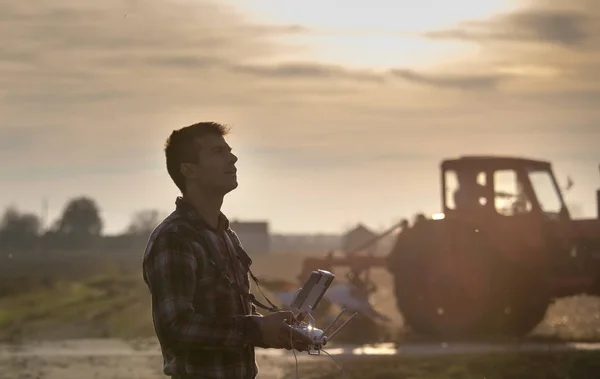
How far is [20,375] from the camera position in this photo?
46.6 ft

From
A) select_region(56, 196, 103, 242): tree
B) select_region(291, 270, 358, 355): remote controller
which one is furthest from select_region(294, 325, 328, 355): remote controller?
select_region(56, 196, 103, 242): tree

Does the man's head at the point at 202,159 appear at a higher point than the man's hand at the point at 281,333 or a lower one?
higher

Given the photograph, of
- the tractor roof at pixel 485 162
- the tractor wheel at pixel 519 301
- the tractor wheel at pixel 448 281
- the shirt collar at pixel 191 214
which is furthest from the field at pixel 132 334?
the shirt collar at pixel 191 214

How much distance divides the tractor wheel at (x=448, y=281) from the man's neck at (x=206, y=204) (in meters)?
13.3

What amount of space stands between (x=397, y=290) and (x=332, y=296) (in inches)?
96.6

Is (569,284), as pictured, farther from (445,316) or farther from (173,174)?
(173,174)

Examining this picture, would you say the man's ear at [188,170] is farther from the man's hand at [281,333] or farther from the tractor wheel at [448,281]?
the tractor wheel at [448,281]

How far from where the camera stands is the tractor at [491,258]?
61.1 feet

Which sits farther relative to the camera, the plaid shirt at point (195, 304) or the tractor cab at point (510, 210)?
the tractor cab at point (510, 210)

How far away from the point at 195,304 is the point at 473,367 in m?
9.01

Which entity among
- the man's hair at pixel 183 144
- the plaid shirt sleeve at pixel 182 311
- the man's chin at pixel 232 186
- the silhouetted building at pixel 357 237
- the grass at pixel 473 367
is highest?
the man's hair at pixel 183 144

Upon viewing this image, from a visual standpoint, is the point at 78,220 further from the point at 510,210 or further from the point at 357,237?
the point at 510,210

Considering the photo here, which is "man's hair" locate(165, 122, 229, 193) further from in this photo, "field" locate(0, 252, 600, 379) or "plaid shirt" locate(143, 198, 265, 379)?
"field" locate(0, 252, 600, 379)

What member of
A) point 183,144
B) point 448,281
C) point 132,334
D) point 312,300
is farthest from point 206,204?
point 132,334
